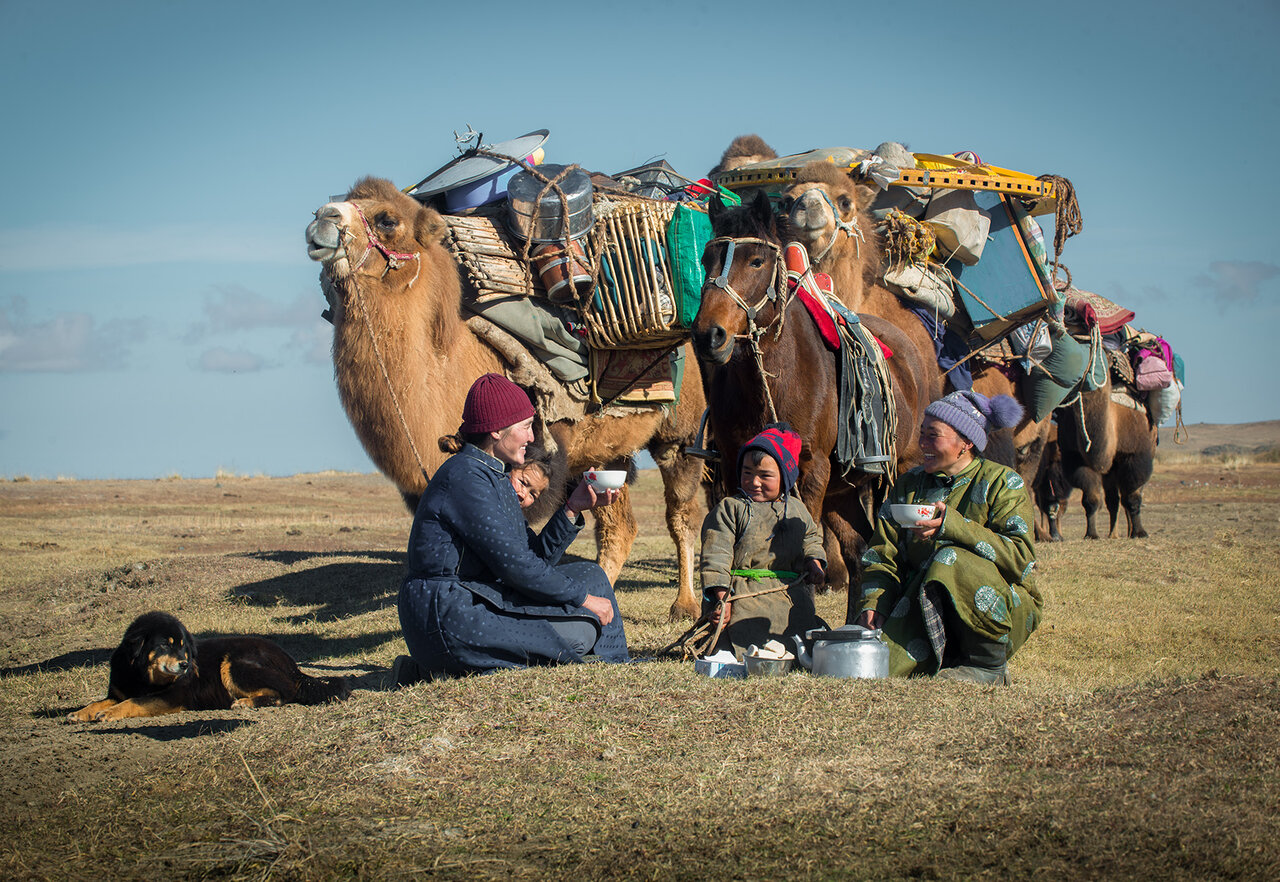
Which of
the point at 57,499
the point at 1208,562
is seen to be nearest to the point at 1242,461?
the point at 1208,562

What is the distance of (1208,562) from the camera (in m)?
10.6

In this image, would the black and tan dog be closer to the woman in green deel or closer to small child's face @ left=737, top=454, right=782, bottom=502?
small child's face @ left=737, top=454, right=782, bottom=502

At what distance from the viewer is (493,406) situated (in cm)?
508

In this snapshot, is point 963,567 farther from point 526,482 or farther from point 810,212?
point 810,212

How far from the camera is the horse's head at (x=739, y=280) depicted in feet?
19.9

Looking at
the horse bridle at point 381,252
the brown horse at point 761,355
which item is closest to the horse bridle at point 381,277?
the horse bridle at point 381,252

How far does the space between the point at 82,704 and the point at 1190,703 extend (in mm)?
5732

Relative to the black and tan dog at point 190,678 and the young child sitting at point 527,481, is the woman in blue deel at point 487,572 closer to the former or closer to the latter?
the young child sitting at point 527,481

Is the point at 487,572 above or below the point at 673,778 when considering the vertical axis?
above

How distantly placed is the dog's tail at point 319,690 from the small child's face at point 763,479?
2464 millimetres

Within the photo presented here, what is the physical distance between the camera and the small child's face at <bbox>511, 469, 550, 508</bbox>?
18.8 feet

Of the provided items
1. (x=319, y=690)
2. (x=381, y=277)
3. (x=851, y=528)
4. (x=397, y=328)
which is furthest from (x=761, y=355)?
(x=319, y=690)

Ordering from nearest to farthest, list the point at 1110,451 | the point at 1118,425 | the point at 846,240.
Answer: the point at 846,240, the point at 1110,451, the point at 1118,425

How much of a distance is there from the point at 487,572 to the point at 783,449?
1.77m
